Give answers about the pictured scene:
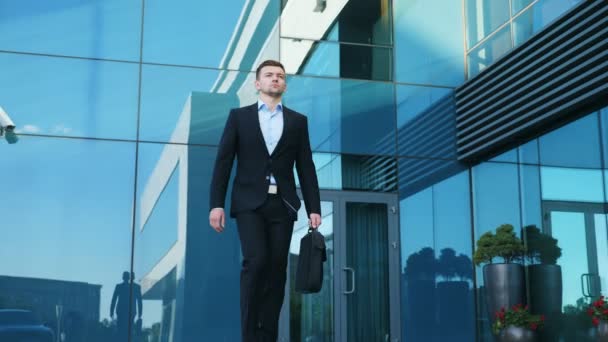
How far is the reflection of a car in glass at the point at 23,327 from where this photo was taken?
754 centimetres

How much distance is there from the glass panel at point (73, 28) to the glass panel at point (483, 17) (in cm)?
378

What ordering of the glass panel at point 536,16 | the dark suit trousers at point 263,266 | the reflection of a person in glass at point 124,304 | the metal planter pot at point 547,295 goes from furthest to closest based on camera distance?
the reflection of a person in glass at point 124,304
the metal planter pot at point 547,295
the glass panel at point 536,16
the dark suit trousers at point 263,266

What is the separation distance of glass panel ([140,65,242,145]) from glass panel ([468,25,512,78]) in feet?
8.42

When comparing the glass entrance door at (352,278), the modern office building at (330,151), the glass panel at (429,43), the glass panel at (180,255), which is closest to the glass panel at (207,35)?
the modern office building at (330,151)

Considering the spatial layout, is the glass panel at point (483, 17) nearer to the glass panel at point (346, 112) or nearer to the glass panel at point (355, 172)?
the glass panel at point (346, 112)

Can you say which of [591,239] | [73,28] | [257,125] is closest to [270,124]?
[257,125]

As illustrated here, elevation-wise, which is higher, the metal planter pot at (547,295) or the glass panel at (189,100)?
the glass panel at (189,100)

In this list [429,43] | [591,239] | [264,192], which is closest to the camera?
[264,192]

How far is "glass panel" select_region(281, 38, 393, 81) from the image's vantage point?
28.8 feet

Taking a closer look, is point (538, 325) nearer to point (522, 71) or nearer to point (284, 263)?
point (522, 71)

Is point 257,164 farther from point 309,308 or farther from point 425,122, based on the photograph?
point 425,122

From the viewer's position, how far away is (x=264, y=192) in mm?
3344

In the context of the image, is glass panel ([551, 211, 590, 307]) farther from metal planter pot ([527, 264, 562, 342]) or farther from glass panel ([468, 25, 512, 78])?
glass panel ([468, 25, 512, 78])

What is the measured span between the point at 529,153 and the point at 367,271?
6.93ft
